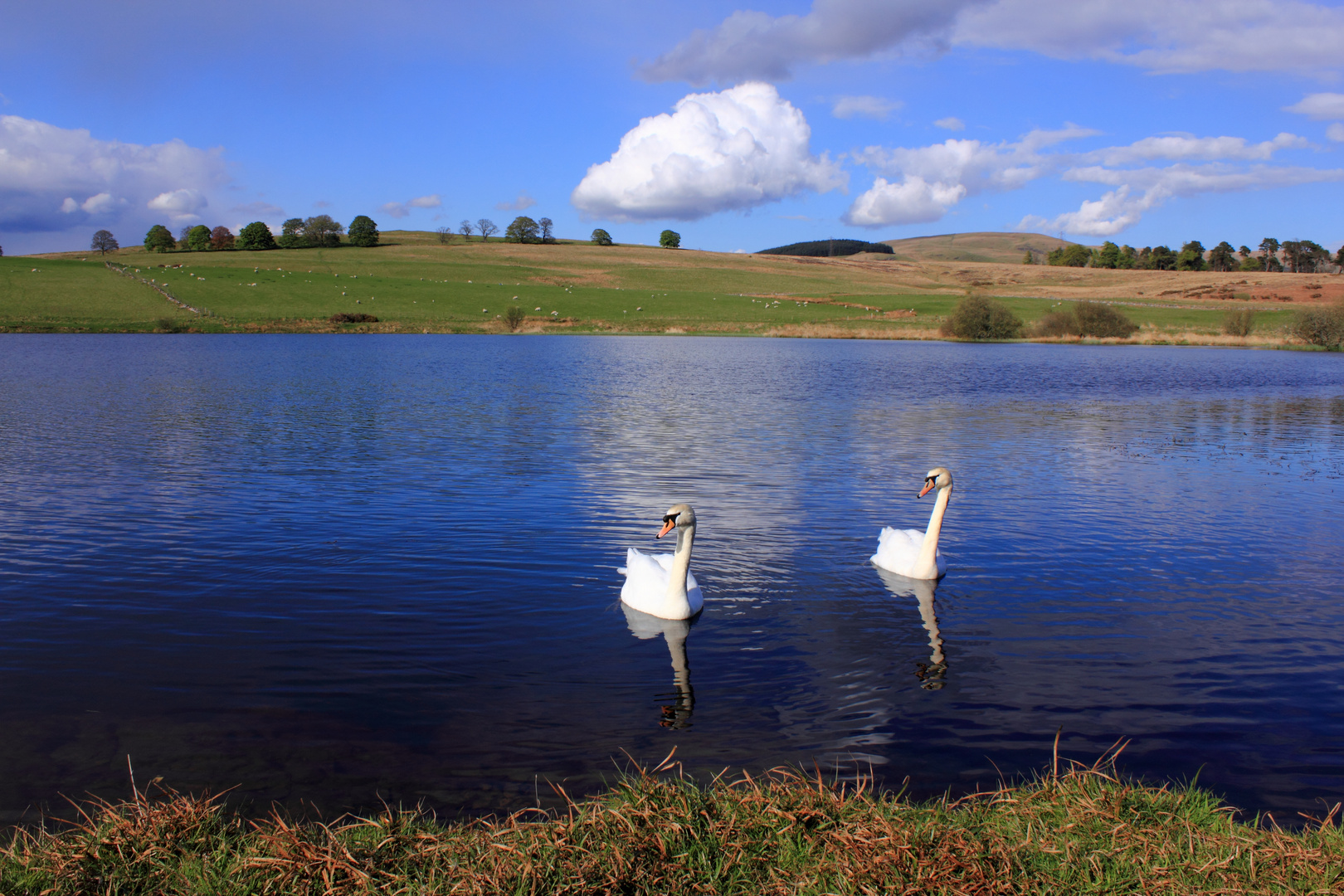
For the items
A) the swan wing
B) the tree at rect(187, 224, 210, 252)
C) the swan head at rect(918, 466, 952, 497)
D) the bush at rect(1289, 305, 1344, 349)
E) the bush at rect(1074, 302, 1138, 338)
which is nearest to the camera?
the swan wing

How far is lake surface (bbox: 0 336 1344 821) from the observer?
605 cm

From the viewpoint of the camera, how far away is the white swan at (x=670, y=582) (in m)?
8.70

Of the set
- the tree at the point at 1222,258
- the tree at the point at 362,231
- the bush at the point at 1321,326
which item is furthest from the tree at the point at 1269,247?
the tree at the point at 362,231

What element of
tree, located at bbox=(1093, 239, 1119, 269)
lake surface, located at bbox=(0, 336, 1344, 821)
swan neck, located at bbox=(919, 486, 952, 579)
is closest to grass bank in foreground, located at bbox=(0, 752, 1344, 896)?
lake surface, located at bbox=(0, 336, 1344, 821)

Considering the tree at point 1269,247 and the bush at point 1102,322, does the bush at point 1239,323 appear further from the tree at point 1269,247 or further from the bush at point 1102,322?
the tree at point 1269,247

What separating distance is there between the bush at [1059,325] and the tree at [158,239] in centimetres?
11837

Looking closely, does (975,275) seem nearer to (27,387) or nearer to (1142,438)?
(1142,438)

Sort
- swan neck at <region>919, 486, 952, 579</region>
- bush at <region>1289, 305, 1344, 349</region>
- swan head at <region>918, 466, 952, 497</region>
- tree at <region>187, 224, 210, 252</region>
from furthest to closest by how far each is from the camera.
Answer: tree at <region>187, 224, 210, 252</region>, bush at <region>1289, 305, 1344, 349</region>, swan head at <region>918, 466, 952, 497</region>, swan neck at <region>919, 486, 952, 579</region>

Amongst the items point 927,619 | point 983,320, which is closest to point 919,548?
point 927,619

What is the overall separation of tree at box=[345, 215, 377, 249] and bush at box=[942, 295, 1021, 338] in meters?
94.7

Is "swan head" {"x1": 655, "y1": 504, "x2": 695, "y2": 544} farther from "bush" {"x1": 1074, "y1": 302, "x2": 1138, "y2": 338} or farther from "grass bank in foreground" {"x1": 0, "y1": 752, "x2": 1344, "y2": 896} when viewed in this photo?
"bush" {"x1": 1074, "y1": 302, "x2": 1138, "y2": 338}

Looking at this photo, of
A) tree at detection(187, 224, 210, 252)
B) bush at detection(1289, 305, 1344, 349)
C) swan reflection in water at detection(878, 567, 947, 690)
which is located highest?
tree at detection(187, 224, 210, 252)

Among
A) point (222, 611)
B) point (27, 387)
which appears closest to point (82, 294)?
point (27, 387)

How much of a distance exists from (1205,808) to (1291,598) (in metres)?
6.27
